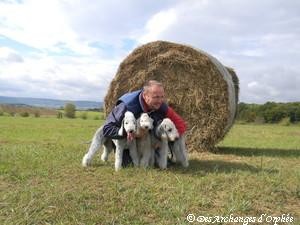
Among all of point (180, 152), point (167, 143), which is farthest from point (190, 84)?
point (167, 143)

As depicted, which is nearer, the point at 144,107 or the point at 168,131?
the point at 168,131

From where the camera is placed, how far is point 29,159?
8750 mm

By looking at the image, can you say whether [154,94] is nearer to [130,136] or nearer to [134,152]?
[130,136]

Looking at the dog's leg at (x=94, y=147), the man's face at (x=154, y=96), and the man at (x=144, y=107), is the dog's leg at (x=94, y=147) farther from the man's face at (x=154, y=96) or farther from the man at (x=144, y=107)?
the man's face at (x=154, y=96)

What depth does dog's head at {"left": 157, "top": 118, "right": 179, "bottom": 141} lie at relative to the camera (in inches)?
308

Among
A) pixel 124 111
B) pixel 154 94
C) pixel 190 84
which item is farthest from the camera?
pixel 190 84

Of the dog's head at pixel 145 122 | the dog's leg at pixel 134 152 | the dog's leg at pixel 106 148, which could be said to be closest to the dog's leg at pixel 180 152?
the dog's leg at pixel 134 152

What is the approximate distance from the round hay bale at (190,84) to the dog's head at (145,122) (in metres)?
A: 3.67

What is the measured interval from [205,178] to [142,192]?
1237mm

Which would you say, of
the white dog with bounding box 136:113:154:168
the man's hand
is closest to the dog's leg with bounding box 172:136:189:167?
the white dog with bounding box 136:113:154:168

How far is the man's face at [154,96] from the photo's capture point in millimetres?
7699

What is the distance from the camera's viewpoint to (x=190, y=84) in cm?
1141

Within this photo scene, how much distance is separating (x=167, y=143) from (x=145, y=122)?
2.60 feet

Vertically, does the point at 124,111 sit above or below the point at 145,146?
above
